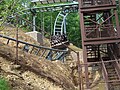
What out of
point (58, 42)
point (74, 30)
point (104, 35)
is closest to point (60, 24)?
point (74, 30)

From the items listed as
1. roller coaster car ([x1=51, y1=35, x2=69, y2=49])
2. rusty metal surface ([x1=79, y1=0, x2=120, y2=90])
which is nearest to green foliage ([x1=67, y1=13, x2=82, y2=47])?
roller coaster car ([x1=51, y1=35, x2=69, y2=49])

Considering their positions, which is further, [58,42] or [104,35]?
[58,42]

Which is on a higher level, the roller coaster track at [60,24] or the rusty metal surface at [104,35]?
the rusty metal surface at [104,35]

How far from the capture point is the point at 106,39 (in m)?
12.2

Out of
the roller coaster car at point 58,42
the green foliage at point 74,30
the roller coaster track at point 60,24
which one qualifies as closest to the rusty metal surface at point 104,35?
the roller coaster car at point 58,42

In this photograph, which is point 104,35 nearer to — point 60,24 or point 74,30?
point 60,24

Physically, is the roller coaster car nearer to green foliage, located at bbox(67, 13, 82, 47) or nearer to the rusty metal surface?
the rusty metal surface

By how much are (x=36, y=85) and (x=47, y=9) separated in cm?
1594

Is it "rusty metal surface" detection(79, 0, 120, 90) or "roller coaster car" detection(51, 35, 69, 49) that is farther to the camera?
"roller coaster car" detection(51, 35, 69, 49)

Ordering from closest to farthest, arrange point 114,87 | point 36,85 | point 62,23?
point 36,85 → point 114,87 → point 62,23

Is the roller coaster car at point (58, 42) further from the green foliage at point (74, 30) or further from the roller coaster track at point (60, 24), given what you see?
the green foliage at point (74, 30)

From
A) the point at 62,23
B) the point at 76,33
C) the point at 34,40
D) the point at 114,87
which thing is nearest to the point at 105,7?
the point at 114,87

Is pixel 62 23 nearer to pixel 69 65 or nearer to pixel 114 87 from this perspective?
pixel 69 65

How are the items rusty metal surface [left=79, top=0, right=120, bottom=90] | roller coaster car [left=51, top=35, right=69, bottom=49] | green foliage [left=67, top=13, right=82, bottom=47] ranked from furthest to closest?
1. green foliage [left=67, top=13, right=82, bottom=47]
2. roller coaster car [left=51, top=35, right=69, bottom=49]
3. rusty metal surface [left=79, top=0, right=120, bottom=90]
